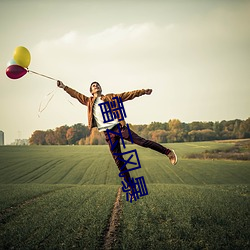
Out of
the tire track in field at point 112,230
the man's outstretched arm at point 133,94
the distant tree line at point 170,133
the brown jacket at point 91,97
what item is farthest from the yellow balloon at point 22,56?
the distant tree line at point 170,133

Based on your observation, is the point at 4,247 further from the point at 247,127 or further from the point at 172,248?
the point at 247,127

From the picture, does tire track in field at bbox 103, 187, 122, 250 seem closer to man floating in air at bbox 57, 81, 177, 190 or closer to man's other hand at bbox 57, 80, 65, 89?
man floating in air at bbox 57, 81, 177, 190

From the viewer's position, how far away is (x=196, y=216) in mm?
8641

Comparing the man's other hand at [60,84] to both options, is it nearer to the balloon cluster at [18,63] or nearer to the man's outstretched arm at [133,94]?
the balloon cluster at [18,63]

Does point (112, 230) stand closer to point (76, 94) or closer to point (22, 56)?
point (76, 94)

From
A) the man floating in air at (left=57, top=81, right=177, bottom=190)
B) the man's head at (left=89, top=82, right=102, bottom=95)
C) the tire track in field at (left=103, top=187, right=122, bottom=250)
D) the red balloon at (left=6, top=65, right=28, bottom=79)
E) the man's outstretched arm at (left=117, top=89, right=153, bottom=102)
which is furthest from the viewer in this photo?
the red balloon at (left=6, top=65, right=28, bottom=79)

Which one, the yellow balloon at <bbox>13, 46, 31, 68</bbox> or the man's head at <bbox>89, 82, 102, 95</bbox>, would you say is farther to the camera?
the yellow balloon at <bbox>13, 46, 31, 68</bbox>

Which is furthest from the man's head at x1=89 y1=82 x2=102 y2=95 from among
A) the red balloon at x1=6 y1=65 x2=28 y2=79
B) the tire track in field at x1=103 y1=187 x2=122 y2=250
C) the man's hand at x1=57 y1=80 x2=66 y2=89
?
the tire track in field at x1=103 y1=187 x2=122 y2=250

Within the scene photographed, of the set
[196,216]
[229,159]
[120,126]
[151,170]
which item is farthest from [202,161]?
[120,126]

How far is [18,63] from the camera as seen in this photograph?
303 inches

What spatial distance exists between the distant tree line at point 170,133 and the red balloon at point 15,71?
45.2 meters

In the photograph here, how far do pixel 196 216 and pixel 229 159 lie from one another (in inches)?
1541

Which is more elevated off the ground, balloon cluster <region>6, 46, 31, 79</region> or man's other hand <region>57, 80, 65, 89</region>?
balloon cluster <region>6, 46, 31, 79</region>

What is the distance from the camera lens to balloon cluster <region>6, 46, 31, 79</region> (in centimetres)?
768
